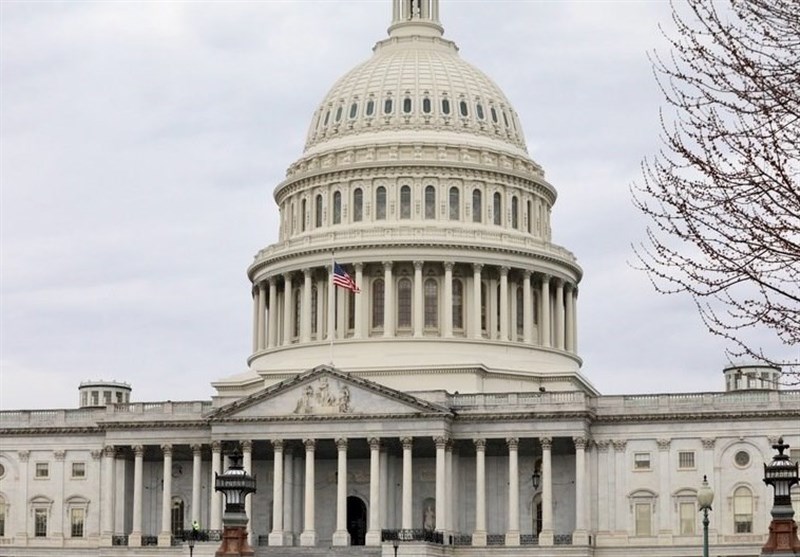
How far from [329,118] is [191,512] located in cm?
3539

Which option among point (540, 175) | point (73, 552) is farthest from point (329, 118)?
point (73, 552)

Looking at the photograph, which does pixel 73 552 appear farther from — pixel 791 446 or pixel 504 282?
pixel 791 446

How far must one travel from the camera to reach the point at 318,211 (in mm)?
145125

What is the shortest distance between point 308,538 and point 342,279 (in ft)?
61.0

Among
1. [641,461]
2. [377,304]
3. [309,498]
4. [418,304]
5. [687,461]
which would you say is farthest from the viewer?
[377,304]

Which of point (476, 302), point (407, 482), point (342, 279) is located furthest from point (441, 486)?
point (476, 302)

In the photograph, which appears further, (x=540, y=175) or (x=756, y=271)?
(x=540, y=175)

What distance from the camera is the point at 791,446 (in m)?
119

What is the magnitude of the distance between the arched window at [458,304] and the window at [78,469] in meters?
29.5

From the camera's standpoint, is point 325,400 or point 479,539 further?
point 325,400

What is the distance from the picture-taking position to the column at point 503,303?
138 metres

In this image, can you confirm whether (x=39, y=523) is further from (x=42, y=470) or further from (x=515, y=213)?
(x=515, y=213)

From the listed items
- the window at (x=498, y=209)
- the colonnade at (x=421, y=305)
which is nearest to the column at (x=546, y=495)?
the colonnade at (x=421, y=305)

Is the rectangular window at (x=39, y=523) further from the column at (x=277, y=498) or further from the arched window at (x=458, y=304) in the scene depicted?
the arched window at (x=458, y=304)
